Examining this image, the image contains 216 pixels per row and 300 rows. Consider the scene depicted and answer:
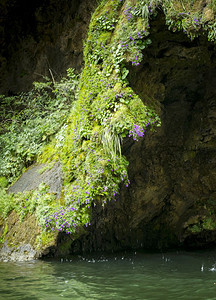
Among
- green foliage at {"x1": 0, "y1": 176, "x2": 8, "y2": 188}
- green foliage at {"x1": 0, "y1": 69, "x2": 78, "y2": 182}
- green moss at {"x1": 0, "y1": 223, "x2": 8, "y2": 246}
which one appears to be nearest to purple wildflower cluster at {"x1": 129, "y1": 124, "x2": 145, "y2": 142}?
green foliage at {"x1": 0, "y1": 69, "x2": 78, "y2": 182}

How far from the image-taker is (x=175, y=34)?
6316 mm

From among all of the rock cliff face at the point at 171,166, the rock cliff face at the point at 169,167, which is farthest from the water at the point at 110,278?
the rock cliff face at the point at 171,166

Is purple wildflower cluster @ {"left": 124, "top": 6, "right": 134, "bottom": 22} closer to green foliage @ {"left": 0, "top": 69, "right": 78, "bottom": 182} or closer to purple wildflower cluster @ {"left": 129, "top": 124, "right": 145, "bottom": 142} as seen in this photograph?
purple wildflower cluster @ {"left": 129, "top": 124, "right": 145, "bottom": 142}

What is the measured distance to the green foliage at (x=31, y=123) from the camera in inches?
346

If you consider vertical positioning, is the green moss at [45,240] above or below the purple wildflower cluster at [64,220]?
below

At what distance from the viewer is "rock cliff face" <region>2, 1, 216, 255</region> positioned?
684 centimetres

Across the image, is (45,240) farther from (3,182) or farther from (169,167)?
(169,167)

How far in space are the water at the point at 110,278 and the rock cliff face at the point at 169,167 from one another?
1041 mm

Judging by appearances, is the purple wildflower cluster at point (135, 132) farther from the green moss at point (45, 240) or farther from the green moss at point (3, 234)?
the green moss at point (3, 234)

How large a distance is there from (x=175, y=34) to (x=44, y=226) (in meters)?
4.99

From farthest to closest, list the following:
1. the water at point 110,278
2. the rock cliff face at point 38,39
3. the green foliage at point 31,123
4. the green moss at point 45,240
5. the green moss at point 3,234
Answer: the rock cliff face at point 38,39
the green foliage at point 31,123
the green moss at point 3,234
the green moss at point 45,240
the water at point 110,278

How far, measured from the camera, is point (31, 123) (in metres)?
9.83

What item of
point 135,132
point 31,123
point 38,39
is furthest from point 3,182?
point 38,39

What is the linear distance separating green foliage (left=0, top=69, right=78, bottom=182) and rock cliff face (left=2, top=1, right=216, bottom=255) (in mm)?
2802
